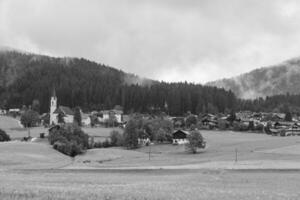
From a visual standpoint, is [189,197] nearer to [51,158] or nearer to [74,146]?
[51,158]

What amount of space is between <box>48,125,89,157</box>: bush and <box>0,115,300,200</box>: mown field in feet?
Answer: 10.7

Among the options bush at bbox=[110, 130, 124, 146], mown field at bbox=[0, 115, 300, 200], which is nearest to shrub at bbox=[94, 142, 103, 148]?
bush at bbox=[110, 130, 124, 146]

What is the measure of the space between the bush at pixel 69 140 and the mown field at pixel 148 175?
10.7ft

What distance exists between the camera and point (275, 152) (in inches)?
3469

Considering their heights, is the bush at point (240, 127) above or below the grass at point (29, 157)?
above

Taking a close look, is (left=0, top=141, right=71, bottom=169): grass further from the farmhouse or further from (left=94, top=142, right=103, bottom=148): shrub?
the farmhouse

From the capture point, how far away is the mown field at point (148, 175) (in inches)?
1030

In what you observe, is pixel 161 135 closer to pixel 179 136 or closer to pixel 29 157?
pixel 179 136

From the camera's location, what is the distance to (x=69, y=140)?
107000 millimetres

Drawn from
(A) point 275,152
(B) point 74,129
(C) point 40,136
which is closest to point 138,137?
(B) point 74,129

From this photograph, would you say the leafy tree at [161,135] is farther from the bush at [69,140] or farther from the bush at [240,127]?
the bush at [240,127]

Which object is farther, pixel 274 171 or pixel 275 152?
pixel 275 152

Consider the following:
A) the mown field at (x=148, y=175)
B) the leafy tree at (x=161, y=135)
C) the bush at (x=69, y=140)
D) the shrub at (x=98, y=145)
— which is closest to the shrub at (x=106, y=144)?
the shrub at (x=98, y=145)

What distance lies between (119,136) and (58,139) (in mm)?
23345
